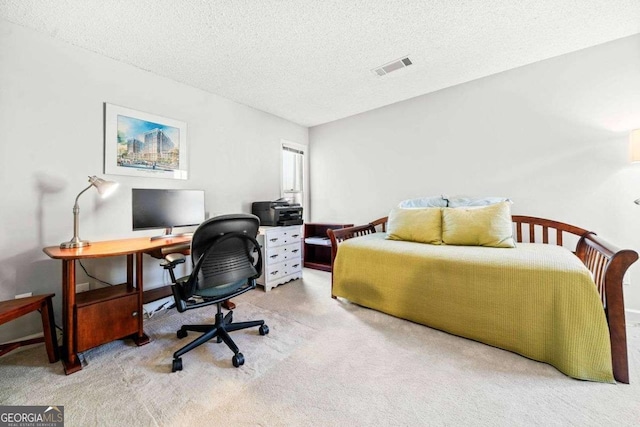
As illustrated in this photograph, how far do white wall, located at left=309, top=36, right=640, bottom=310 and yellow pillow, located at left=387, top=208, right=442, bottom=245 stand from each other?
65 centimetres

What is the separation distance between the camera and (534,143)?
2496 mm

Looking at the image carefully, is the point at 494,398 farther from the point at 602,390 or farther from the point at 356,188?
the point at 356,188

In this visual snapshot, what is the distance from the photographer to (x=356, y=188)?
385cm

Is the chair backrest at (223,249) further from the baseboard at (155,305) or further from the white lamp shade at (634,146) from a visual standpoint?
the white lamp shade at (634,146)

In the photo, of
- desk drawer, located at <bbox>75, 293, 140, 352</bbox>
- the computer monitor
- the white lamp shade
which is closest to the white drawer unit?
→ the computer monitor

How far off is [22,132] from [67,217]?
69 centimetres

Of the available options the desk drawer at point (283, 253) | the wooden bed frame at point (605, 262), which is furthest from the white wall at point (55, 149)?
the wooden bed frame at point (605, 262)

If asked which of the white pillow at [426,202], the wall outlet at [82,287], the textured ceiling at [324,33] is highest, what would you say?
the textured ceiling at [324,33]

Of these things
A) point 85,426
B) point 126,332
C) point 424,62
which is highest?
point 424,62

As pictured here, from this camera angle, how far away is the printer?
3166 millimetres

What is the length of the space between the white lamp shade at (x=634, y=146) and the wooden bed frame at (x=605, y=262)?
25.7 inches

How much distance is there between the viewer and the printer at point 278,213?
10.4 feet

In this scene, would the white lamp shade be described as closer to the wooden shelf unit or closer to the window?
the wooden shelf unit

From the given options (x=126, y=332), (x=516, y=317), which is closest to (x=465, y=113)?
(x=516, y=317)
